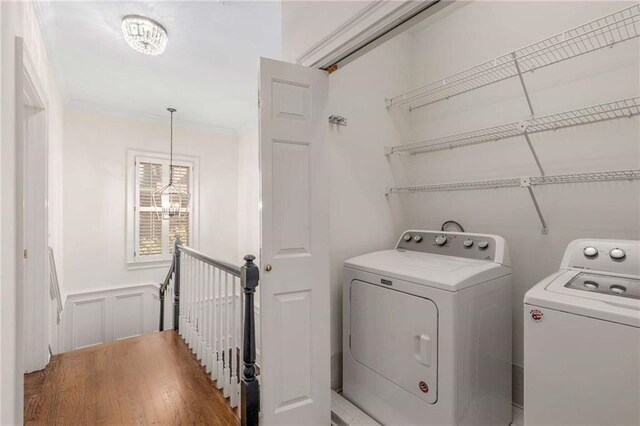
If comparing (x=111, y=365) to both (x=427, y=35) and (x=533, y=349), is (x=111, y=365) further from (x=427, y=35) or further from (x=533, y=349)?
(x=427, y=35)

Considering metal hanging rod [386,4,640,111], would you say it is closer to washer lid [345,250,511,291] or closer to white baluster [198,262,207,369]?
washer lid [345,250,511,291]

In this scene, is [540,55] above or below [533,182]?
above

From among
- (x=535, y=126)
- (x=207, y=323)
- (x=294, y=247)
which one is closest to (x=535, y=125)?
(x=535, y=126)

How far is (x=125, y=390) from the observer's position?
7.20 feet

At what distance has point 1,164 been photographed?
1.17 metres

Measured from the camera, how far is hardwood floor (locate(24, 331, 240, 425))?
1909 millimetres

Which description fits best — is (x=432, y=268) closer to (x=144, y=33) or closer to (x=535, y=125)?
(x=535, y=125)

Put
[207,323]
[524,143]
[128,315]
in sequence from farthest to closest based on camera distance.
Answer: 1. [128,315]
2. [207,323]
3. [524,143]


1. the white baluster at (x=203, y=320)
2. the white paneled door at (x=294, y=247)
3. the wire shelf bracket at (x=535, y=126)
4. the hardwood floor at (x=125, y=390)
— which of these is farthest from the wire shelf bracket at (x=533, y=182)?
the hardwood floor at (x=125, y=390)

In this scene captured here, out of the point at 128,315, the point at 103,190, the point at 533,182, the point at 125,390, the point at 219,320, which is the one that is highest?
the point at 103,190

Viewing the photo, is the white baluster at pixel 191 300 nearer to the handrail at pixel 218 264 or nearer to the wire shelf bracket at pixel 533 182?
the handrail at pixel 218 264

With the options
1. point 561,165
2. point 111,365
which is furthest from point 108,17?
point 561,165

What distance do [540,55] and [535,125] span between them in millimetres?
467

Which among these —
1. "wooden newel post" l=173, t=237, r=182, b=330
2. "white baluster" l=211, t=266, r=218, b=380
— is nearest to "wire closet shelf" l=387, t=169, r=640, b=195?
"white baluster" l=211, t=266, r=218, b=380
